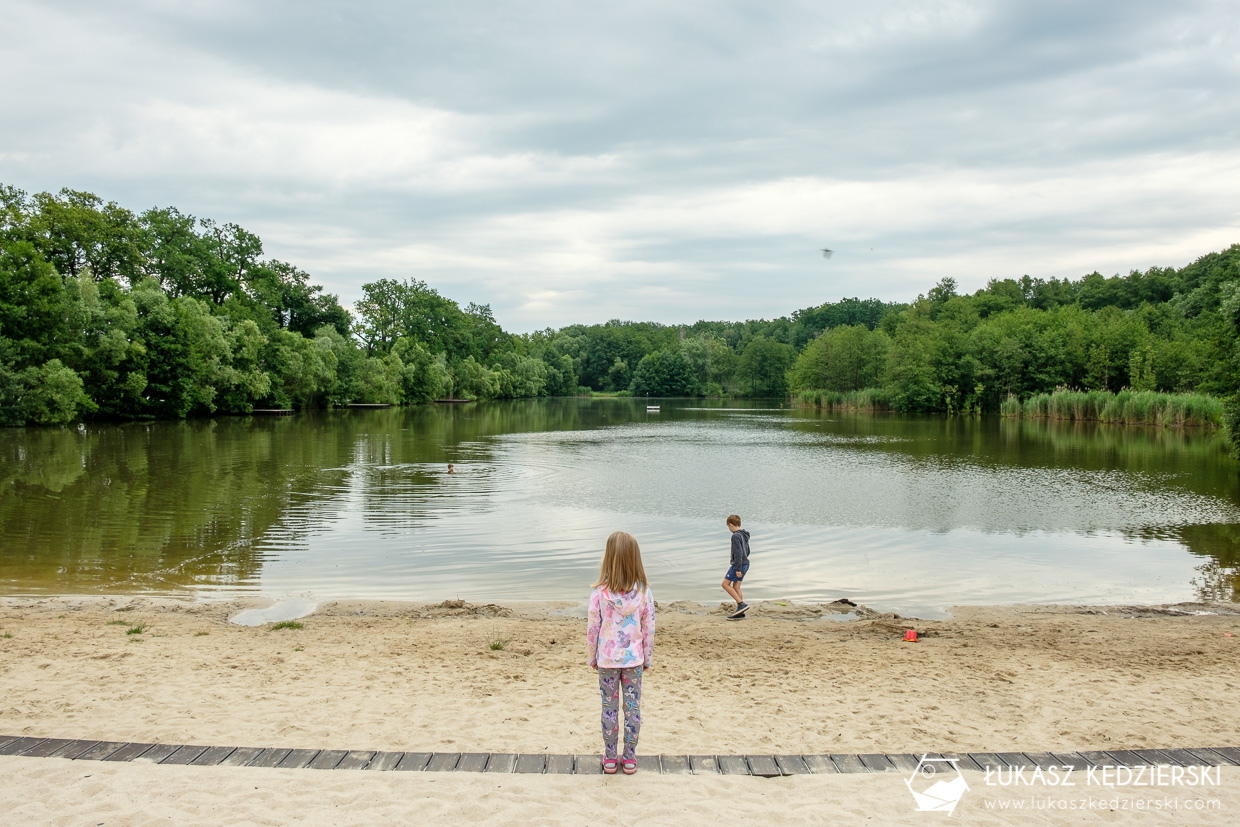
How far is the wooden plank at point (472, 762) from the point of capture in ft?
18.4

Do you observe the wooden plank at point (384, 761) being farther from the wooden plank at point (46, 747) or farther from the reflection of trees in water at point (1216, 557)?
the reflection of trees in water at point (1216, 557)

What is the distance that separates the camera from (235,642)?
955 cm

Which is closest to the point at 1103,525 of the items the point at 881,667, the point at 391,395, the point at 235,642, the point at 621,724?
the point at 881,667

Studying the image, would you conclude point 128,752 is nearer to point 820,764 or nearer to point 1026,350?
point 820,764

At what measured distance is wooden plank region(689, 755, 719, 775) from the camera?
566 cm

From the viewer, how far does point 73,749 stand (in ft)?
19.0

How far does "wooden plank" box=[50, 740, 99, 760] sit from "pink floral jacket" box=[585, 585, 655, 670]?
3.93 m

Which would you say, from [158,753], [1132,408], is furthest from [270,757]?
[1132,408]

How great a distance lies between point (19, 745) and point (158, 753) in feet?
3.66

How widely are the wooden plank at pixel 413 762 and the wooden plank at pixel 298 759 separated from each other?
0.68 meters

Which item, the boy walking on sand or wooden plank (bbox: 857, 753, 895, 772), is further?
the boy walking on sand

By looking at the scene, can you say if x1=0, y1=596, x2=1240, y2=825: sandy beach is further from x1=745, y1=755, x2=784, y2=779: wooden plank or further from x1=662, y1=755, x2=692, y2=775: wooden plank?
x1=662, y1=755, x2=692, y2=775: wooden plank

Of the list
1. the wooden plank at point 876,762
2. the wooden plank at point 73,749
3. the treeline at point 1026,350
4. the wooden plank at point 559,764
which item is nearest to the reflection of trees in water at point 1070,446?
the treeline at point 1026,350

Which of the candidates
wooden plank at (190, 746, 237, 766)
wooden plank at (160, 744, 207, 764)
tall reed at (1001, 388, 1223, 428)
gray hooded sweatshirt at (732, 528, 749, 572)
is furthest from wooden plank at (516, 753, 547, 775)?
tall reed at (1001, 388, 1223, 428)
